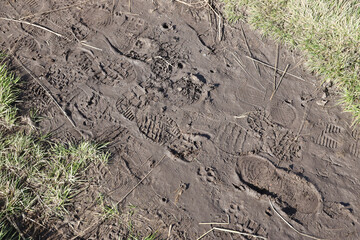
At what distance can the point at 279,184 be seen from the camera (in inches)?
104

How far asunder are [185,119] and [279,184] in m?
0.89

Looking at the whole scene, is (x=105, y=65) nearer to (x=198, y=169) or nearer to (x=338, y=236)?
(x=198, y=169)

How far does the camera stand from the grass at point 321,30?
9.80ft

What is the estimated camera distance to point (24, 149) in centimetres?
257

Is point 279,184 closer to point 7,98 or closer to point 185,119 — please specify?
point 185,119

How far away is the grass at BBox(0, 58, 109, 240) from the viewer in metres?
2.38

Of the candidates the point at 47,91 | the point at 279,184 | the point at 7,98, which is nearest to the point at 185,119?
Result: the point at 279,184

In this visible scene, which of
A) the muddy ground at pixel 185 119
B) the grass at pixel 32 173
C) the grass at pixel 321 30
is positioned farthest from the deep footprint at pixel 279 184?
the grass at pixel 32 173

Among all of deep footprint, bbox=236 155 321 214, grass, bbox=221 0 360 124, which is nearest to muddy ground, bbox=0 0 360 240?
deep footprint, bbox=236 155 321 214

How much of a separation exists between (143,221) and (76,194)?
0.52 meters

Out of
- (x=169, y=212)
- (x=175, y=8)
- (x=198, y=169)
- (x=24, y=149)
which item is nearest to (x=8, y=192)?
(x=24, y=149)

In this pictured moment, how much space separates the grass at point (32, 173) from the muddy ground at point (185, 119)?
0.11 m

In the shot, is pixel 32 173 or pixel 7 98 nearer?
pixel 32 173

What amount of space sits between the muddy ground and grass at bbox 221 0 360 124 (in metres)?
0.11
